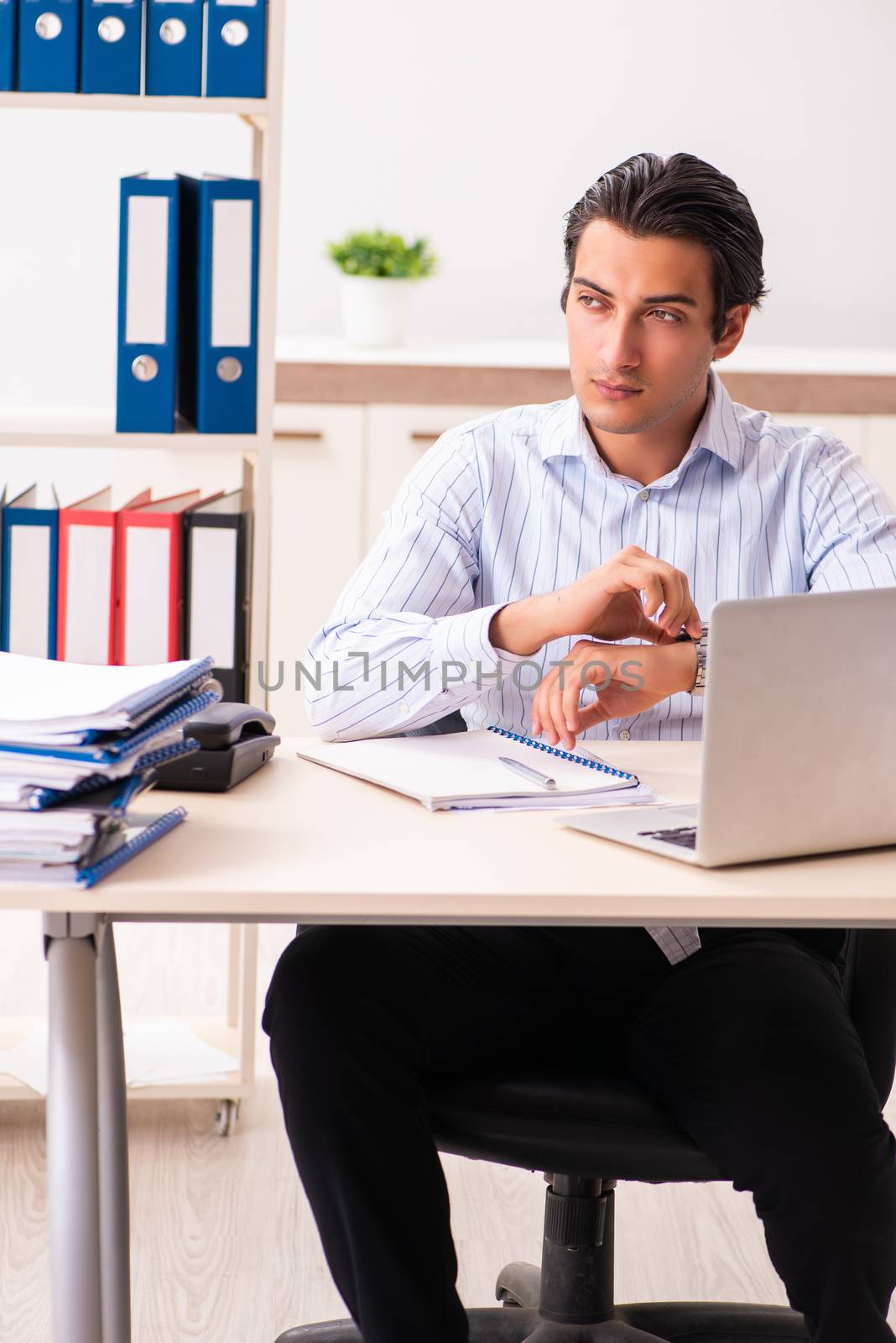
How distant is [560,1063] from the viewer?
131 cm

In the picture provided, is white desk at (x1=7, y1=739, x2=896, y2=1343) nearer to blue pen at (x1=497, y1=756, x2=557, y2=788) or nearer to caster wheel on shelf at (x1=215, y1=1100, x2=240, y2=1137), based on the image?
blue pen at (x1=497, y1=756, x2=557, y2=788)

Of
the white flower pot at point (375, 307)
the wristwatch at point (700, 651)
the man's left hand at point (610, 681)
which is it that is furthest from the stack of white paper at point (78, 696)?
the white flower pot at point (375, 307)

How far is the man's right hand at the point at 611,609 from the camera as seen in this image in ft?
4.68

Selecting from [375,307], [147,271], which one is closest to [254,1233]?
[147,271]

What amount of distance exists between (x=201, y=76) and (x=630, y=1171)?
4.77ft

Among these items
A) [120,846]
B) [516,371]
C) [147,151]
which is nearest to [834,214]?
[516,371]

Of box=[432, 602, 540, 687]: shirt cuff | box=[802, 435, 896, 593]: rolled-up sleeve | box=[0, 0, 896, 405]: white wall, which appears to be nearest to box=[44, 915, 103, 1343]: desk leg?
box=[432, 602, 540, 687]: shirt cuff

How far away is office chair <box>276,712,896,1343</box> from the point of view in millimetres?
1212

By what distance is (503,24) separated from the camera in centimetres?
356

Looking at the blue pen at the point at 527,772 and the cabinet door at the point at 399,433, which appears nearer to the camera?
the blue pen at the point at 527,772

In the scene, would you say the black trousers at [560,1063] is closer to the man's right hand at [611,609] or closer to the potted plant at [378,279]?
the man's right hand at [611,609]

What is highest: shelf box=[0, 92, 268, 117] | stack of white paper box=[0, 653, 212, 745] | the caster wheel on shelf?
shelf box=[0, 92, 268, 117]

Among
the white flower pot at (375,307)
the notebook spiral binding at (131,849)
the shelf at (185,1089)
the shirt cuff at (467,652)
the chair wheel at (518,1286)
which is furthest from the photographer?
the white flower pot at (375,307)

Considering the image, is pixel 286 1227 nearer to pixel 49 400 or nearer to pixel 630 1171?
pixel 630 1171
